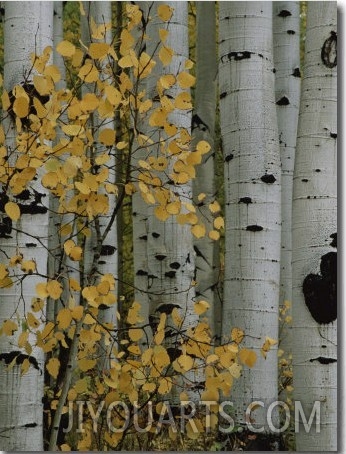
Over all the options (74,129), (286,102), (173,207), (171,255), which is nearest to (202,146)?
(173,207)

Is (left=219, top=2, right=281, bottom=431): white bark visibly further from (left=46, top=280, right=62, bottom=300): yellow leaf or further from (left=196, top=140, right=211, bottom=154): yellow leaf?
(left=46, top=280, right=62, bottom=300): yellow leaf

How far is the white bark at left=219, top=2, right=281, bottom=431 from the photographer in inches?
102

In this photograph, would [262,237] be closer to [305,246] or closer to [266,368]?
[305,246]

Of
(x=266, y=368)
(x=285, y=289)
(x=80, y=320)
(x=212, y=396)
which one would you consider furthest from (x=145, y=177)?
(x=285, y=289)

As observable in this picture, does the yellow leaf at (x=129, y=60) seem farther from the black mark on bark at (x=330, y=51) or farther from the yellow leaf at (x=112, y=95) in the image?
the black mark on bark at (x=330, y=51)

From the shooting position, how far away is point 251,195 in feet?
8.57

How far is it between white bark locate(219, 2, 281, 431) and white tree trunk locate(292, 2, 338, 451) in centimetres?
10

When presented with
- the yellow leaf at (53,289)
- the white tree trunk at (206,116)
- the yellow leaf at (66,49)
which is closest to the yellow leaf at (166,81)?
the yellow leaf at (66,49)

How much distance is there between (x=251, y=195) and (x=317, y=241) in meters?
0.30

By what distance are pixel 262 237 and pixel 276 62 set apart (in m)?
1.92

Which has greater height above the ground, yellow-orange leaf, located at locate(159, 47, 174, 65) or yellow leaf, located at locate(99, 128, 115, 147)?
yellow-orange leaf, located at locate(159, 47, 174, 65)

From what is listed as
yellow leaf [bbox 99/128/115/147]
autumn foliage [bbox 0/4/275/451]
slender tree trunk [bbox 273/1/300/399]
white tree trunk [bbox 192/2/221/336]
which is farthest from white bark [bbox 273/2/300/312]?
yellow leaf [bbox 99/128/115/147]

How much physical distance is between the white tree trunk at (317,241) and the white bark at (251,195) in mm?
97

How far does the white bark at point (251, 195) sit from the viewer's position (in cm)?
259
